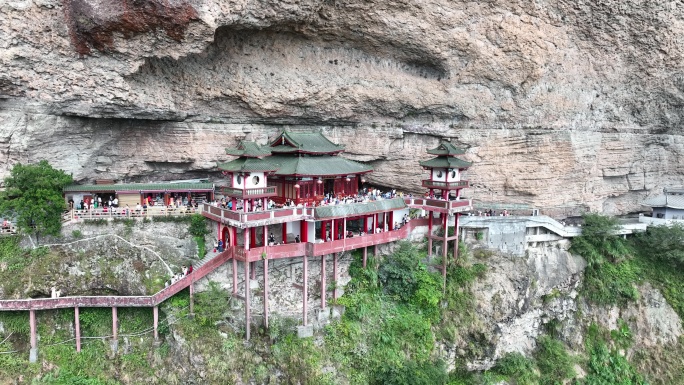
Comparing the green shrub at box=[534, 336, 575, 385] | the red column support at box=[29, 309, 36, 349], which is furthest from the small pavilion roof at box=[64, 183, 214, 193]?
the green shrub at box=[534, 336, 575, 385]

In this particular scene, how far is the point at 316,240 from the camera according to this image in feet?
75.8

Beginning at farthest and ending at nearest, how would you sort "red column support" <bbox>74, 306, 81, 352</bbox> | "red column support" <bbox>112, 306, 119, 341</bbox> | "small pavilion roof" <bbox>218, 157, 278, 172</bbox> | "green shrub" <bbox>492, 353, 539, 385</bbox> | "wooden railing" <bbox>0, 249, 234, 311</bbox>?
"green shrub" <bbox>492, 353, 539, 385</bbox> → "small pavilion roof" <bbox>218, 157, 278, 172</bbox> → "red column support" <bbox>112, 306, 119, 341</bbox> → "red column support" <bbox>74, 306, 81, 352</bbox> → "wooden railing" <bbox>0, 249, 234, 311</bbox>

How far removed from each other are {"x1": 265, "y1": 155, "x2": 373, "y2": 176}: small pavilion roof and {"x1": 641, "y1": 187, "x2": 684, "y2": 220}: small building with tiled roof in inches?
804

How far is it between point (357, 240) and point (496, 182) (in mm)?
11391

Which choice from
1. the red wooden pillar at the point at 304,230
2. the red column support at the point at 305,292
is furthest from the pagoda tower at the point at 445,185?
the red column support at the point at 305,292

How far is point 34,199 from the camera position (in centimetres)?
2067

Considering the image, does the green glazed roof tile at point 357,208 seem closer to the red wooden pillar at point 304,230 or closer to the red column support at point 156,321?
the red wooden pillar at point 304,230

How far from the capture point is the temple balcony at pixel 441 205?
24.4m

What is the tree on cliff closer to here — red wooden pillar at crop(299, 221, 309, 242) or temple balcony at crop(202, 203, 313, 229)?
temple balcony at crop(202, 203, 313, 229)

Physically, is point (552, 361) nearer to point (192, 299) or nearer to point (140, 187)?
point (192, 299)

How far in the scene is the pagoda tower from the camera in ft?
80.1

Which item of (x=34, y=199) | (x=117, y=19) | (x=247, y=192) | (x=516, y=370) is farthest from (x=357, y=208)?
(x=34, y=199)

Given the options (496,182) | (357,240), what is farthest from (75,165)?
(496,182)

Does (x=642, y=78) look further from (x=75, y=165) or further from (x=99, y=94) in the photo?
(x=75, y=165)
